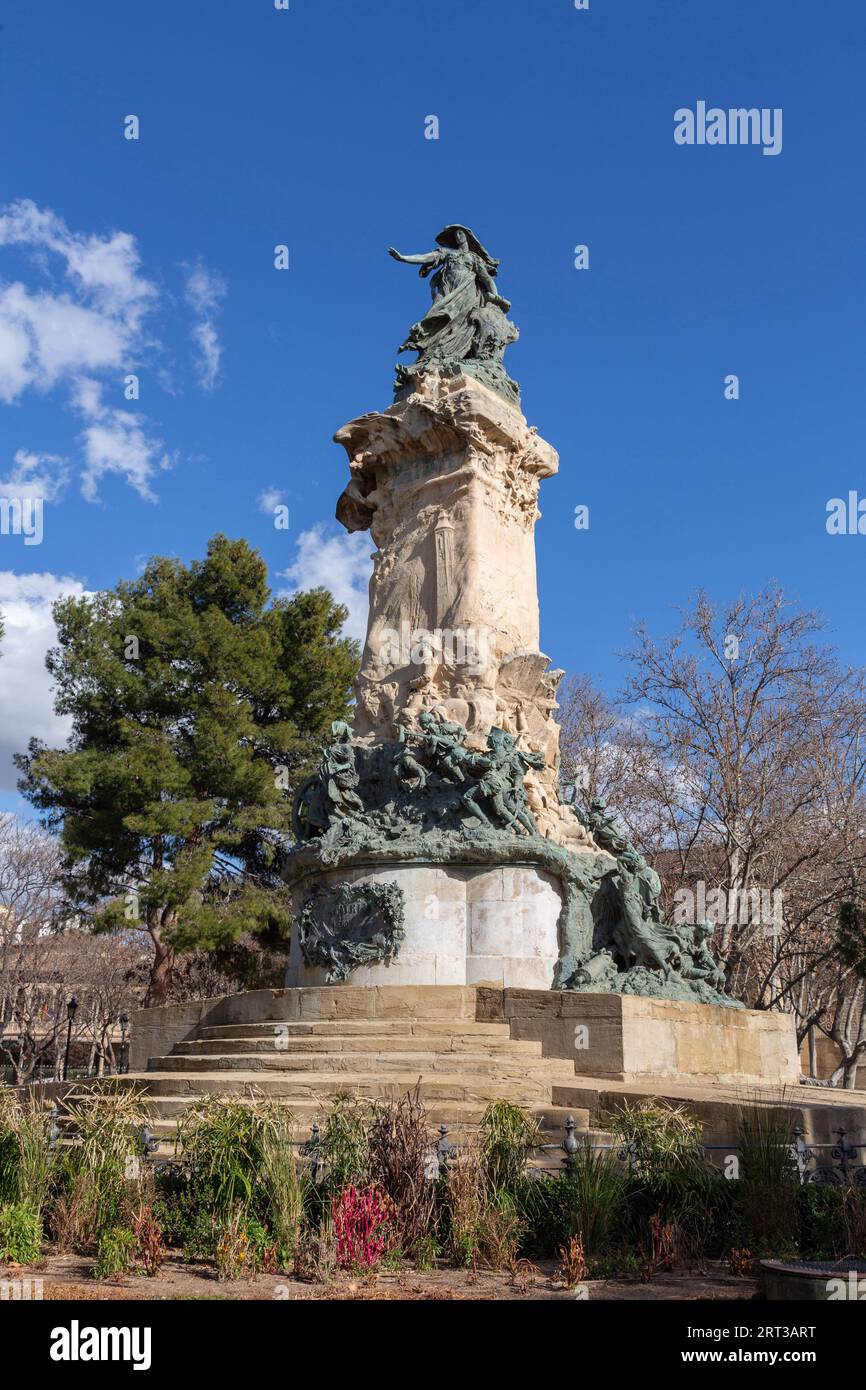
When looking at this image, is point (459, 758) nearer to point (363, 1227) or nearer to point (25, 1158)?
point (25, 1158)

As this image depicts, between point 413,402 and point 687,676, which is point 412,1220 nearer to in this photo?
point 413,402

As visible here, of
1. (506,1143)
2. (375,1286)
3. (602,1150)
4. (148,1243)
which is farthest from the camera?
(602,1150)

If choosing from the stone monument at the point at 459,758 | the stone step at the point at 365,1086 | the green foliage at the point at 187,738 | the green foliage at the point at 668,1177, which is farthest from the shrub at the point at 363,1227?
the green foliage at the point at 187,738

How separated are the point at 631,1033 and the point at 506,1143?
16.7 ft

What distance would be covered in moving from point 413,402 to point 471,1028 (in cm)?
1030

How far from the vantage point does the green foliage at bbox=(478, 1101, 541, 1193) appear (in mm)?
8734

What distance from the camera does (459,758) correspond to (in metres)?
16.8

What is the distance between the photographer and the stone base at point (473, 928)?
15.9 meters

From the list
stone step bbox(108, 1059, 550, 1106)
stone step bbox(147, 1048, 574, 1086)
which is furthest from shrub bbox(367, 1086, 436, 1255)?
stone step bbox(147, 1048, 574, 1086)

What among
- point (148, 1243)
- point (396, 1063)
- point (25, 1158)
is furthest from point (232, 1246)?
point (396, 1063)

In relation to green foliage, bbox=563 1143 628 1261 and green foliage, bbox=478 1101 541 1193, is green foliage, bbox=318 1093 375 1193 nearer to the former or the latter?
green foliage, bbox=478 1101 541 1193

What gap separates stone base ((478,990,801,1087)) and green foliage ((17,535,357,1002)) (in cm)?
1565

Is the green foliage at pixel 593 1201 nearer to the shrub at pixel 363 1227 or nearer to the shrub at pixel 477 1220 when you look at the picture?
the shrub at pixel 477 1220
